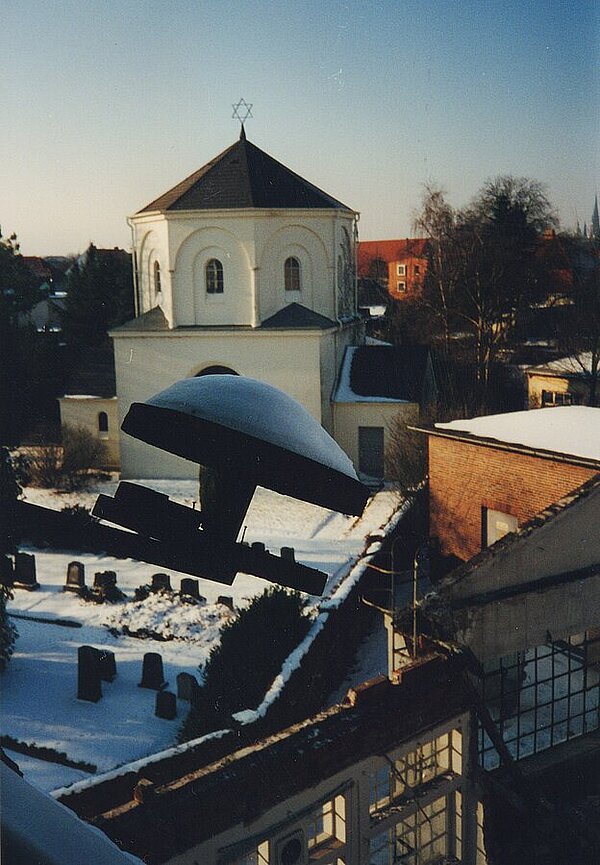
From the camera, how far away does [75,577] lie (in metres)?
15.1

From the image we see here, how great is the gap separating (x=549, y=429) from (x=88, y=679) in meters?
7.73

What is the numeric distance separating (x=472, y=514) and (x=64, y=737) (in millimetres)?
7012

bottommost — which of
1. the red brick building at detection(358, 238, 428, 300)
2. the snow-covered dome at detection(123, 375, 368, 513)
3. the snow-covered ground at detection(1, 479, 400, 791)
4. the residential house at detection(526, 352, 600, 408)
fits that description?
the snow-covered ground at detection(1, 479, 400, 791)

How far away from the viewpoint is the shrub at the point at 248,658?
30.4 feet

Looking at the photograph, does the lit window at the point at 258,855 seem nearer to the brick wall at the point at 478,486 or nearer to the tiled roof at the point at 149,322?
the brick wall at the point at 478,486

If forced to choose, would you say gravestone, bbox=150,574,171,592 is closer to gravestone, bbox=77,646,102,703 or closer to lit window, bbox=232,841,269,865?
gravestone, bbox=77,646,102,703

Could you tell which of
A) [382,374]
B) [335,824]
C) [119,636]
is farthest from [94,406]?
[335,824]

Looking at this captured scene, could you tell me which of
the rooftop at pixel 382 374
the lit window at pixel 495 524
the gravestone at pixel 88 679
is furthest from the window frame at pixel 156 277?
the gravestone at pixel 88 679

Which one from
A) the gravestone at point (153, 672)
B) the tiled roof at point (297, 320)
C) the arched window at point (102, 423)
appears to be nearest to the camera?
the gravestone at point (153, 672)

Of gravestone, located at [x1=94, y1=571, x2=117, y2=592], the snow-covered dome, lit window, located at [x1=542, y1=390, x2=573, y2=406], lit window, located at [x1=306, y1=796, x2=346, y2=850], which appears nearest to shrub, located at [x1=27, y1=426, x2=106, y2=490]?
gravestone, located at [x1=94, y1=571, x2=117, y2=592]

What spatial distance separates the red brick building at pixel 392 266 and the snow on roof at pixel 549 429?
1906 cm

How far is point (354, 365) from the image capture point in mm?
24438

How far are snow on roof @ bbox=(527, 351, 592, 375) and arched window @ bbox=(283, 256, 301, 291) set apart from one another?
780 cm

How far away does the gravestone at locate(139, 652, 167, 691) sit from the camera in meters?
11.2
